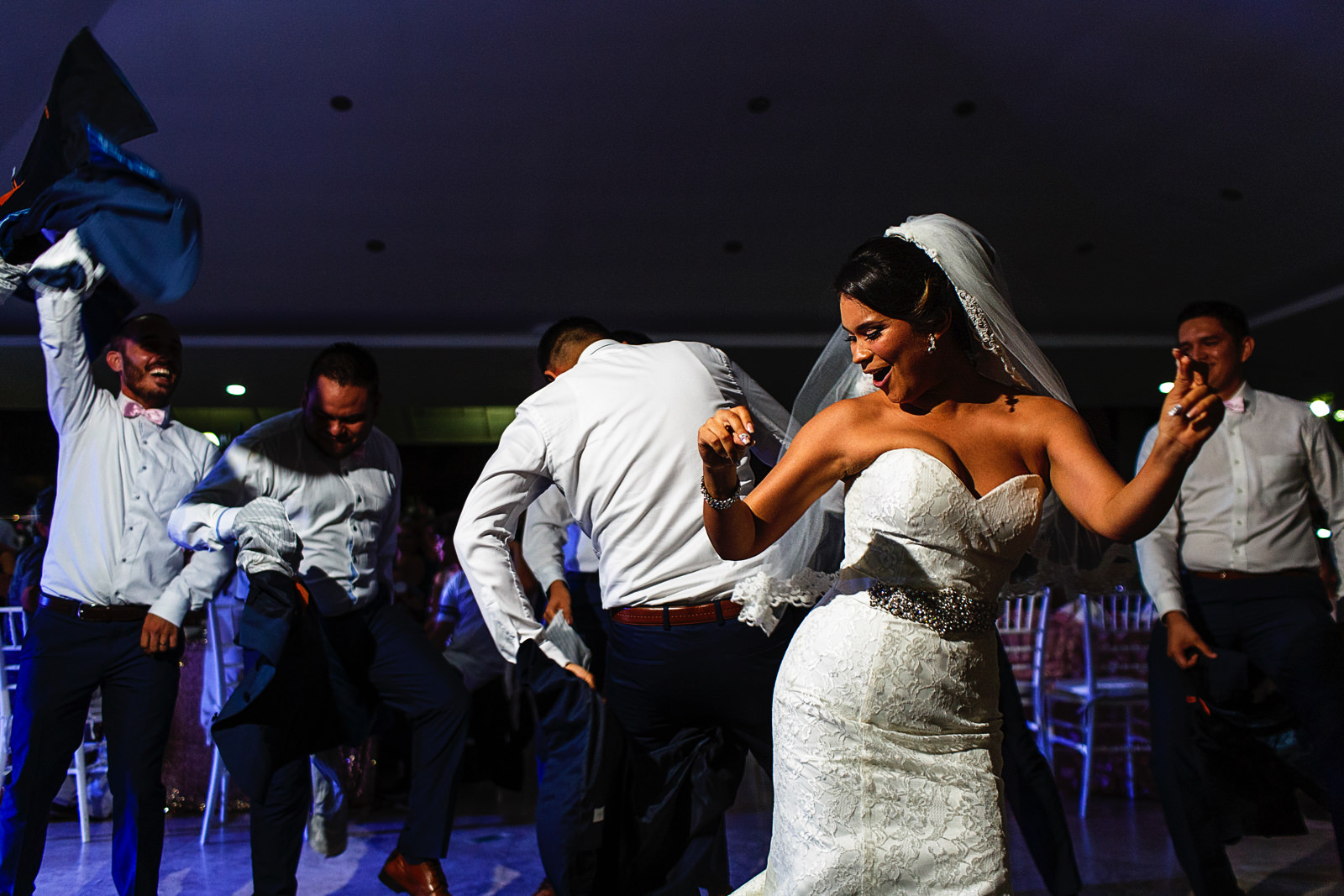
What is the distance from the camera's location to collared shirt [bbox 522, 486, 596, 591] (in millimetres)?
3258

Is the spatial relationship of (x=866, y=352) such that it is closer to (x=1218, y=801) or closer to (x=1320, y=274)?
(x=1218, y=801)

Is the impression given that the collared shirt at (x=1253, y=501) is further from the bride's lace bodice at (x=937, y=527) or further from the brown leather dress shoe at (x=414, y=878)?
the brown leather dress shoe at (x=414, y=878)

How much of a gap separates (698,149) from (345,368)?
5145mm

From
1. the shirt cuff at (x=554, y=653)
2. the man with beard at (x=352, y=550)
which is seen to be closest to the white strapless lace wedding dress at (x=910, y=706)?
the shirt cuff at (x=554, y=653)

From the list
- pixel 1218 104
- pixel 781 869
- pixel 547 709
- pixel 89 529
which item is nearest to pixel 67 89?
pixel 89 529

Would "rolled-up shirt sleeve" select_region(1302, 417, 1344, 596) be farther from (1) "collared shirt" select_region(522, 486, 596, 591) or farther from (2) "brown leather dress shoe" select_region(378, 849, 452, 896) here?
(2) "brown leather dress shoe" select_region(378, 849, 452, 896)

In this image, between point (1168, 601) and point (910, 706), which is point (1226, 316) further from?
point (910, 706)

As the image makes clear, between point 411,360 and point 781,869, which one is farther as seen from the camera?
point 411,360

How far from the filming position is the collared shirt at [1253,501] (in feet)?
9.76

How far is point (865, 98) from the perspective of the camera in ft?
22.6

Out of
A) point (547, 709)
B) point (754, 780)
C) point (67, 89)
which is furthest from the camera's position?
point (754, 780)

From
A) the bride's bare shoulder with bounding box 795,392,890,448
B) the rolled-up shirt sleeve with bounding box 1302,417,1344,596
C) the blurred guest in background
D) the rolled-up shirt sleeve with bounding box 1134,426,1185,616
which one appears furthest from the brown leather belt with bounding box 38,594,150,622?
the rolled-up shirt sleeve with bounding box 1302,417,1344,596

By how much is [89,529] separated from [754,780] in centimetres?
273

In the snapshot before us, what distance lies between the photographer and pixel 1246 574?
118 inches
